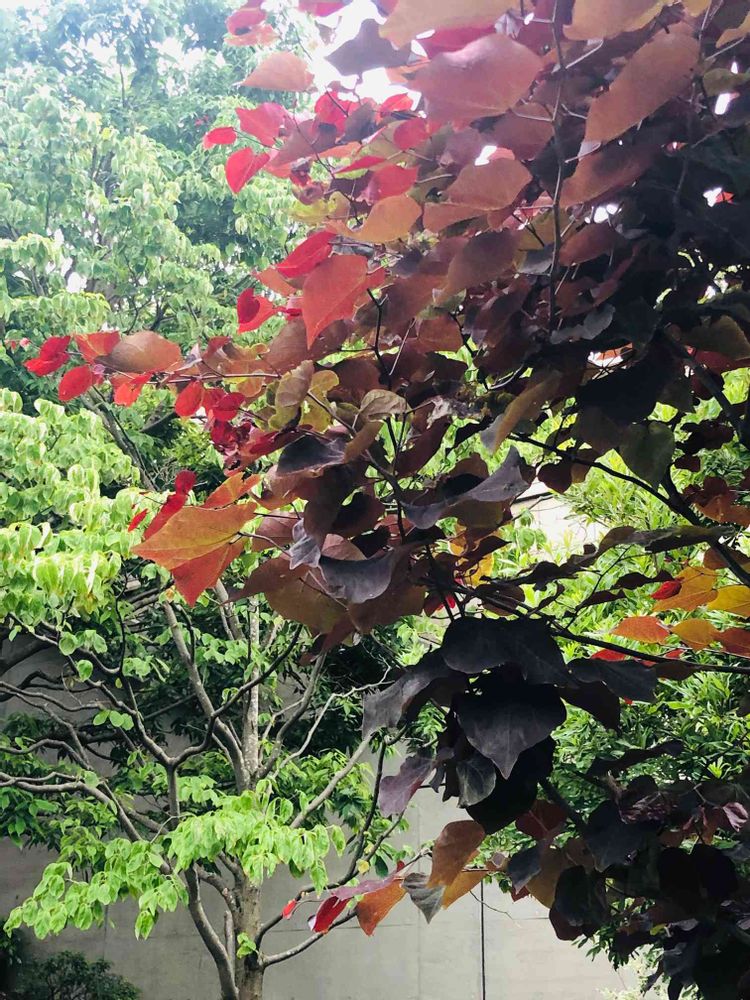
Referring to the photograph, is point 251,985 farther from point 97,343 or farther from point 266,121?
point 266,121

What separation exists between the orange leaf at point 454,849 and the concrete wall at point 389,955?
581 cm

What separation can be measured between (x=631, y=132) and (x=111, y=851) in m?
3.73

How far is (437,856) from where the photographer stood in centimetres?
74

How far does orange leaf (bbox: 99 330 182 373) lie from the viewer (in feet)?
2.61

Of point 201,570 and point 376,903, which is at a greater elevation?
point 201,570

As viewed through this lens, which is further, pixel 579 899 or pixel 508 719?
pixel 579 899

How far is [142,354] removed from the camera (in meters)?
0.80

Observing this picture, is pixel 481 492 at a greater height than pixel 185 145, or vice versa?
pixel 481 492

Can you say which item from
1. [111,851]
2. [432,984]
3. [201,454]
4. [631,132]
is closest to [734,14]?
[631,132]

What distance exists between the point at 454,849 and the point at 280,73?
2.18ft

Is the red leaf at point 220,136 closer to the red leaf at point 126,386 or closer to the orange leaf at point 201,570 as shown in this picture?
the red leaf at point 126,386

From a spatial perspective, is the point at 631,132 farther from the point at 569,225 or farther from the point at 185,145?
the point at 185,145

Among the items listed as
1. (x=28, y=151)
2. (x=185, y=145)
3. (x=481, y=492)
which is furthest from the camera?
(x=185, y=145)

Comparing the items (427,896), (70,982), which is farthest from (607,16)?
(70,982)
